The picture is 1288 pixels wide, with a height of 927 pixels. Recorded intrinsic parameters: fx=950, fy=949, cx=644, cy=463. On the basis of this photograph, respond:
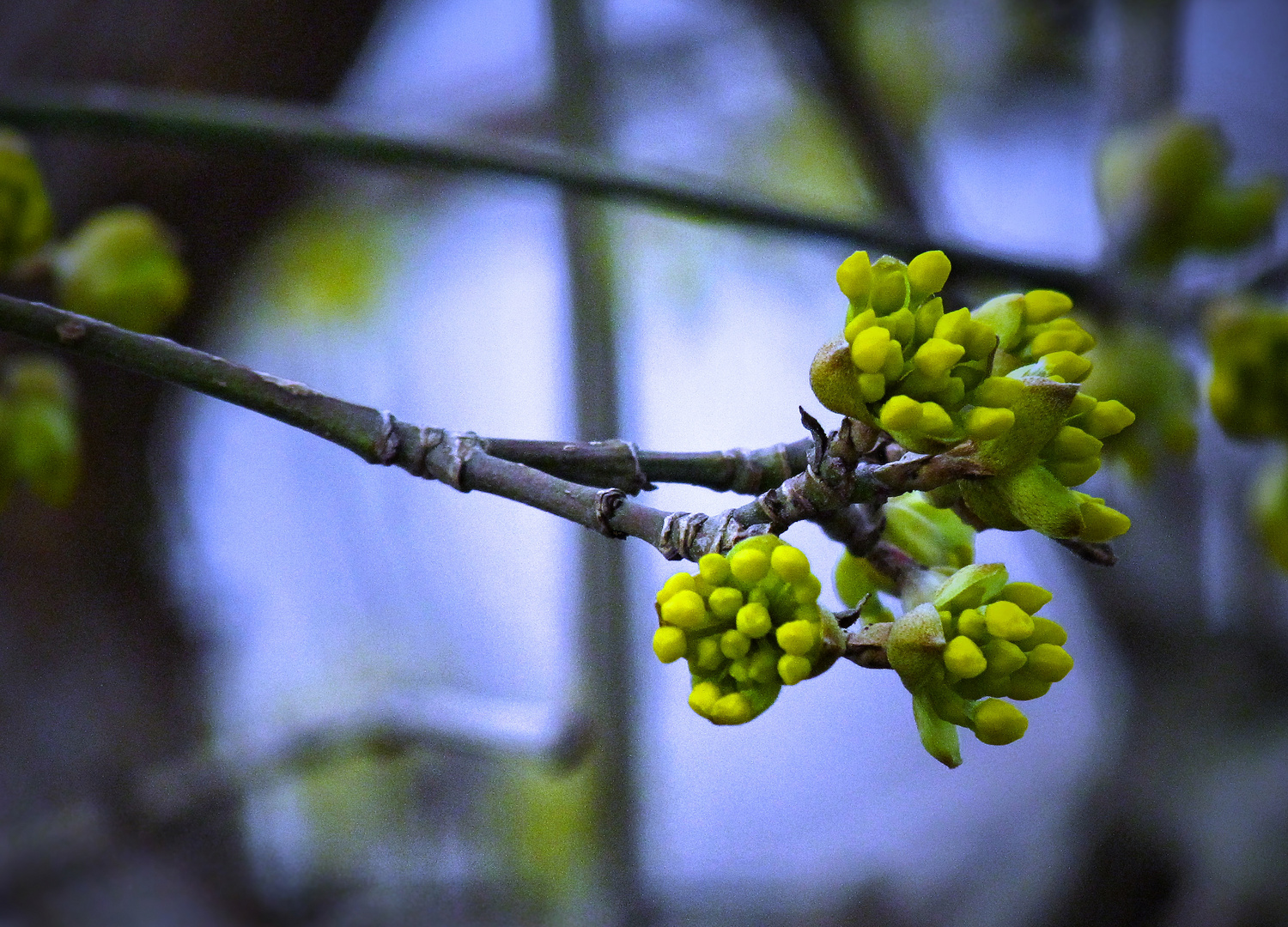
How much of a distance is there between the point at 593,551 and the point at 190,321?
486 millimetres

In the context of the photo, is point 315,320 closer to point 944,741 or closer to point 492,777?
point 492,777

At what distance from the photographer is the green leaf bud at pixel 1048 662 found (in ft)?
0.81

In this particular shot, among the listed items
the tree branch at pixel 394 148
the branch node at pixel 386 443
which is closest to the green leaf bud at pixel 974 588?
the branch node at pixel 386 443

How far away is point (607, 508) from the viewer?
0.23 m

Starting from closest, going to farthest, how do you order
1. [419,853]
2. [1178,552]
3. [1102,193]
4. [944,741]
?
1. [944,741]
2. [1102,193]
3. [1178,552]
4. [419,853]

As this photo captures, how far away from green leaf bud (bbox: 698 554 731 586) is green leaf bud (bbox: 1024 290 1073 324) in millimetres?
128

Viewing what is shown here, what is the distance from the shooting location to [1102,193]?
82 cm

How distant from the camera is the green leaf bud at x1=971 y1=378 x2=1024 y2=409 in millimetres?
250

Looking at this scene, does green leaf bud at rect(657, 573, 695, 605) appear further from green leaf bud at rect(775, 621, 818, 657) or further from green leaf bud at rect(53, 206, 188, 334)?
green leaf bud at rect(53, 206, 188, 334)

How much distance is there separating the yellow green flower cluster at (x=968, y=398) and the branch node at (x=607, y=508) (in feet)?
0.20

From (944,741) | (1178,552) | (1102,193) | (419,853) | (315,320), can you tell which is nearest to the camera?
(944,741)

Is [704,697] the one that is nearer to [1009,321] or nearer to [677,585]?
[677,585]

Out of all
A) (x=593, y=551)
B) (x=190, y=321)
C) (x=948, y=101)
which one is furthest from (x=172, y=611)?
(x=948, y=101)

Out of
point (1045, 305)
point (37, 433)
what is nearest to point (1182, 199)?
point (1045, 305)
